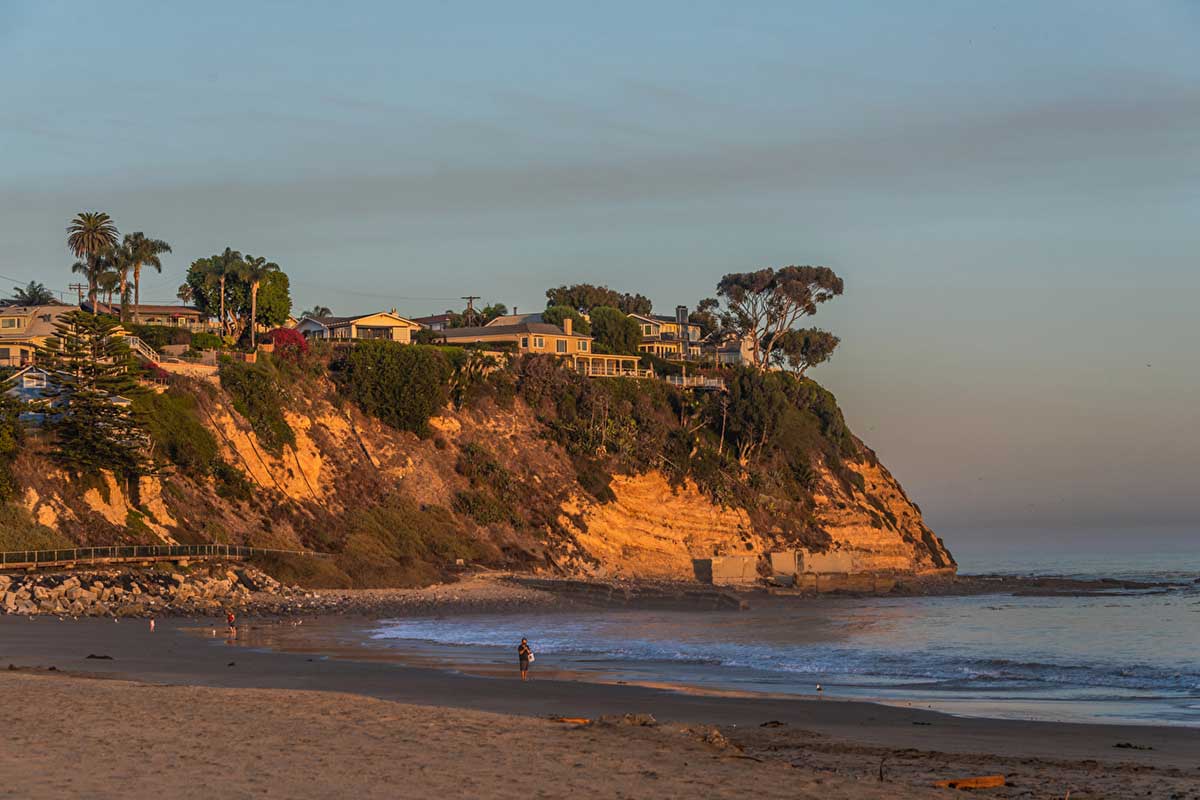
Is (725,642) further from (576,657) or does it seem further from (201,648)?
(201,648)

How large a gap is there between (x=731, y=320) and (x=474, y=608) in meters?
71.0

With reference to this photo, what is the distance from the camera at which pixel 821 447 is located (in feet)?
340

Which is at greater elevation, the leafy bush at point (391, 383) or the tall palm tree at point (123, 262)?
the tall palm tree at point (123, 262)

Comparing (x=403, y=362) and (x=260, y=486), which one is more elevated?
(x=403, y=362)

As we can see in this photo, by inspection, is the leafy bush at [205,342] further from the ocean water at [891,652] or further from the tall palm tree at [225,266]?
the ocean water at [891,652]

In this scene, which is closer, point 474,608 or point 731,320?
point 474,608

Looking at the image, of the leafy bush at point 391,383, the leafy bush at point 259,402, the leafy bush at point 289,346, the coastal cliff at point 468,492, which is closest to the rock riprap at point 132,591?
the coastal cliff at point 468,492

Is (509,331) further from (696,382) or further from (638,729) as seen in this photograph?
(638,729)

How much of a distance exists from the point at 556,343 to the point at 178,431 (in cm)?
4534

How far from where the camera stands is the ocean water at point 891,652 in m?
27.8

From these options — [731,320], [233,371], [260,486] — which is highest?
[731,320]

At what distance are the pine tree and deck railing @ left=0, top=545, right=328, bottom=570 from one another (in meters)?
5.79

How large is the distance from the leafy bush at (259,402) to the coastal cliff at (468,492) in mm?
152

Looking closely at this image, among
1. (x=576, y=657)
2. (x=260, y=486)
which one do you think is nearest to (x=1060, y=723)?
(x=576, y=657)
